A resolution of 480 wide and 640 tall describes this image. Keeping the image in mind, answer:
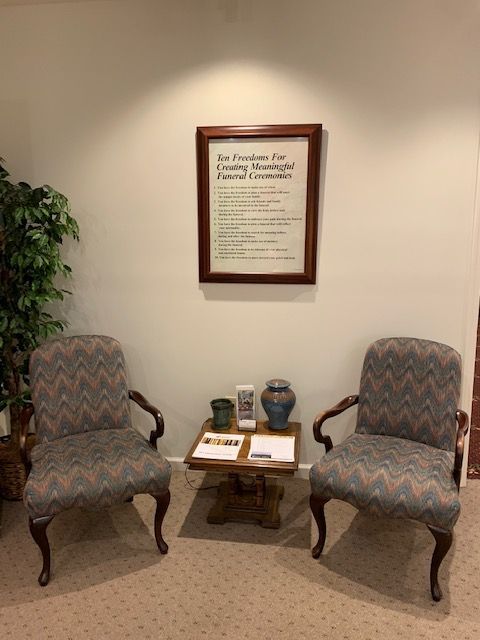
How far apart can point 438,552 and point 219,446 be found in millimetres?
1102

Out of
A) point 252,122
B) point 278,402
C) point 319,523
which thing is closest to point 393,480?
point 319,523

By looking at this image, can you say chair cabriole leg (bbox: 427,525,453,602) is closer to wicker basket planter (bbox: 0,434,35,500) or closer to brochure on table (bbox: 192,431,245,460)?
brochure on table (bbox: 192,431,245,460)

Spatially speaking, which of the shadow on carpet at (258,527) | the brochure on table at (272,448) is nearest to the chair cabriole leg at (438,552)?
the shadow on carpet at (258,527)

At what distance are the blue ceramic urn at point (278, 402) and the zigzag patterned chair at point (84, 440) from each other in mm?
589

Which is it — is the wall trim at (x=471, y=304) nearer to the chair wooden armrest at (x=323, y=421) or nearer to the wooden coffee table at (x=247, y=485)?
the chair wooden armrest at (x=323, y=421)

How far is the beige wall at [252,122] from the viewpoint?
101 inches

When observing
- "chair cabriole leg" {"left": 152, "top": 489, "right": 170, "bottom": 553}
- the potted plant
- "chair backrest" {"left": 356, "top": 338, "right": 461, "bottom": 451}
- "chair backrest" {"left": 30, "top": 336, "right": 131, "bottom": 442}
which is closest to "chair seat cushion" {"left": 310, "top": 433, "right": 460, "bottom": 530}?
"chair backrest" {"left": 356, "top": 338, "right": 461, "bottom": 451}

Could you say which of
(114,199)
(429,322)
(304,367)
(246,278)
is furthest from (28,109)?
(429,322)

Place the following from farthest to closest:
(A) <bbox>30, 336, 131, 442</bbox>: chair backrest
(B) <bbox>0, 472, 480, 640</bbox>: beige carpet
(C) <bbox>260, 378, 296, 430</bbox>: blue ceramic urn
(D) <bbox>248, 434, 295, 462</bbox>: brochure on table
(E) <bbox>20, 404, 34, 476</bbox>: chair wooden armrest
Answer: (C) <bbox>260, 378, 296, 430</bbox>: blue ceramic urn < (A) <bbox>30, 336, 131, 442</bbox>: chair backrest < (D) <bbox>248, 434, 295, 462</bbox>: brochure on table < (E) <bbox>20, 404, 34, 476</bbox>: chair wooden armrest < (B) <bbox>0, 472, 480, 640</bbox>: beige carpet

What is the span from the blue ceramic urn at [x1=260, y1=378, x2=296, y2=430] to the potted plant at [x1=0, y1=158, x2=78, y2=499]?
4.00 ft

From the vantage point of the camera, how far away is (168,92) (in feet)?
8.89

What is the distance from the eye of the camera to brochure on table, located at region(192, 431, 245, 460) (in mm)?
2494

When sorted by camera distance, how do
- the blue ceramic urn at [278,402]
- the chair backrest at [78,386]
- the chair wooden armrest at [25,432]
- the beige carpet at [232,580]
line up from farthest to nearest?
1. the blue ceramic urn at [278,402]
2. the chair backrest at [78,386]
3. the chair wooden armrest at [25,432]
4. the beige carpet at [232,580]

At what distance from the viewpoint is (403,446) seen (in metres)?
2.45
